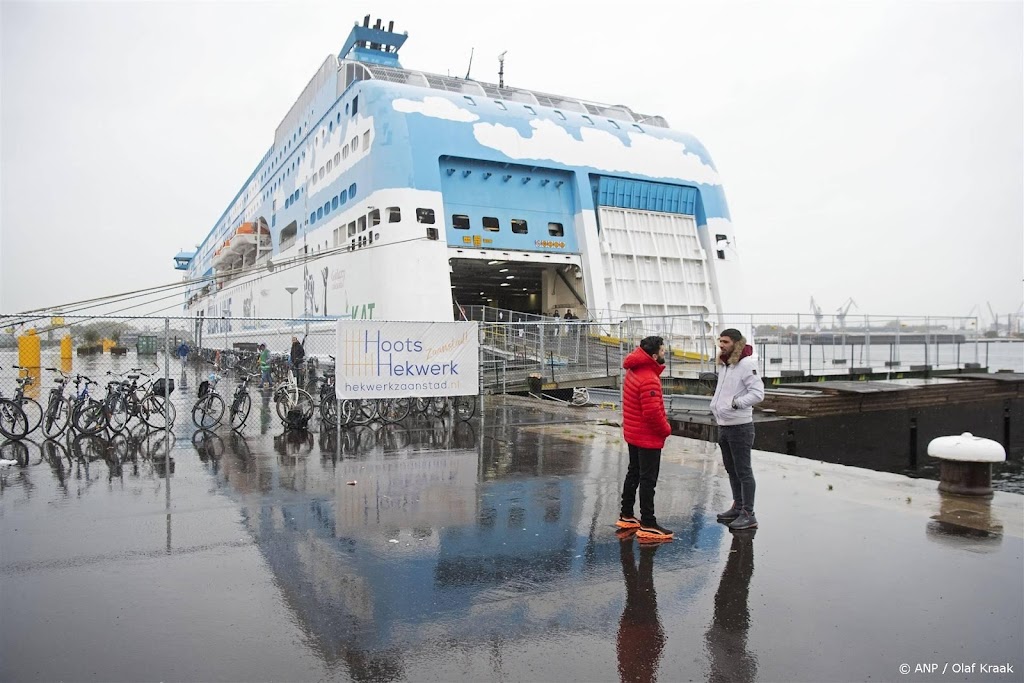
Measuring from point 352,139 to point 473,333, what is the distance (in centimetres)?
1599

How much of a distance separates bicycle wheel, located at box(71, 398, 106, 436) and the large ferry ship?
10511 millimetres

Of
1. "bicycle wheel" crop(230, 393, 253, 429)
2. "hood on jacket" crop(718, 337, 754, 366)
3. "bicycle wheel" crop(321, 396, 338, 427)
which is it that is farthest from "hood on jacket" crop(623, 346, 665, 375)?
"bicycle wheel" crop(230, 393, 253, 429)

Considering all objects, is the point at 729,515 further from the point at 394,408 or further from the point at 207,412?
the point at 207,412

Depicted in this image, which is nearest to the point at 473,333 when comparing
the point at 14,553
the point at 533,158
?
the point at 14,553

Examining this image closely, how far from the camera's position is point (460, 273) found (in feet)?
107

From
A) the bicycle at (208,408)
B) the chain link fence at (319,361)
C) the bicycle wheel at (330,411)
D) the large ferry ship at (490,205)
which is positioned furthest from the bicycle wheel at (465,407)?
the large ferry ship at (490,205)

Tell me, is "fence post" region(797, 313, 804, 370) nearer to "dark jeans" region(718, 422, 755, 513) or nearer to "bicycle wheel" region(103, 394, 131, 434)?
"dark jeans" region(718, 422, 755, 513)

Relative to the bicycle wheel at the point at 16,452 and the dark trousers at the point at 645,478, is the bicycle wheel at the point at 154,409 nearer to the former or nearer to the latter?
the bicycle wheel at the point at 16,452

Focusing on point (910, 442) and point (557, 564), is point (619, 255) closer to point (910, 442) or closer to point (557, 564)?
point (910, 442)

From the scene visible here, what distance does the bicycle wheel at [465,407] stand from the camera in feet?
47.2

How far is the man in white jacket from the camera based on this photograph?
263 inches

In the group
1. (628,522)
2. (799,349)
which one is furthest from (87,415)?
(799,349)

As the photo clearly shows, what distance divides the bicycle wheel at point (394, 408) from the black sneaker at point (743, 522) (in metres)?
8.47

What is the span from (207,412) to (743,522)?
967cm
